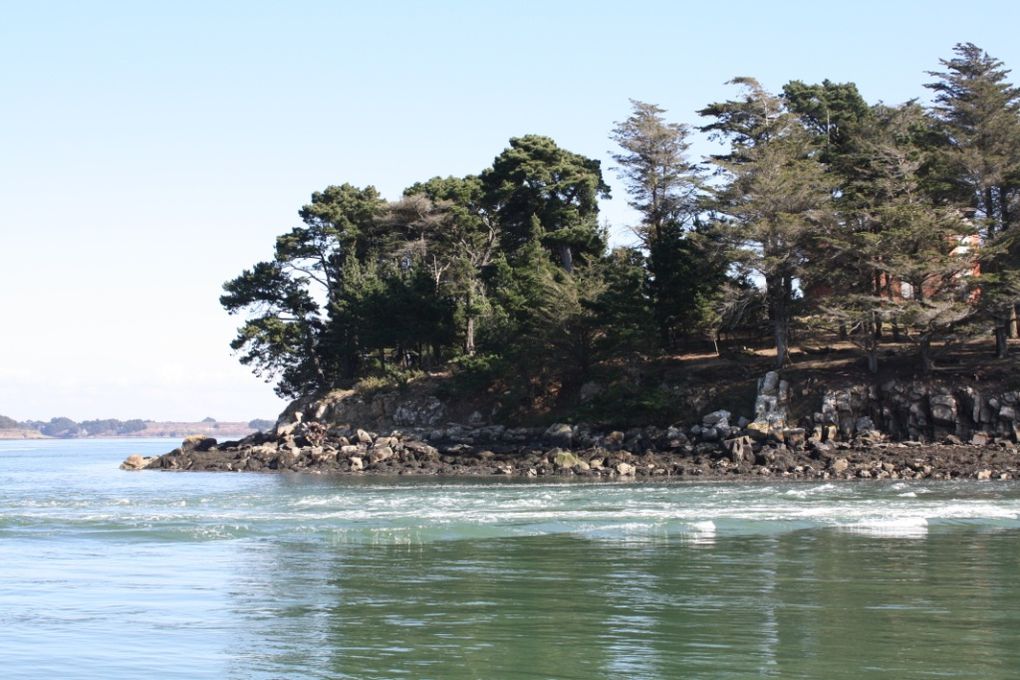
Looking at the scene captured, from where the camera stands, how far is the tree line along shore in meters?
42.7

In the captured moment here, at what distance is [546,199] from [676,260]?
1079 centimetres

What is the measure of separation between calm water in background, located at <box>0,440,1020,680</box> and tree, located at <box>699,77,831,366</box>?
17.6 metres

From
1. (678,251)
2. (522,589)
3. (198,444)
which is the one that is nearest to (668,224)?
(678,251)

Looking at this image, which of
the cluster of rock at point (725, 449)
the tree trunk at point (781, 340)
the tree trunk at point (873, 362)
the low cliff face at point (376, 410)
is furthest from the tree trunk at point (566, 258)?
the tree trunk at point (873, 362)

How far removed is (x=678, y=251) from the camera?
4797 cm

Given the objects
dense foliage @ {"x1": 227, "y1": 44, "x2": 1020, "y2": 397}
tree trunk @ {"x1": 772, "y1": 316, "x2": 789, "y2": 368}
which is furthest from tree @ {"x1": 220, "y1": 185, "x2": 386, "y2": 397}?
tree trunk @ {"x1": 772, "y1": 316, "x2": 789, "y2": 368}

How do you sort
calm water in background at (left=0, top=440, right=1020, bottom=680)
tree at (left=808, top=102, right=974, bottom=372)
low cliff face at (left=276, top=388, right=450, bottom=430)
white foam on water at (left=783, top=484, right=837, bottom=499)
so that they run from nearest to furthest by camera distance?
1. calm water in background at (left=0, top=440, right=1020, bottom=680)
2. white foam on water at (left=783, top=484, right=837, bottom=499)
3. tree at (left=808, top=102, right=974, bottom=372)
4. low cliff face at (left=276, top=388, right=450, bottom=430)

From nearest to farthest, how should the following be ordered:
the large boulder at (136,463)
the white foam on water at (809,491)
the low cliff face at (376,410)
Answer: the white foam on water at (809,491) < the large boulder at (136,463) < the low cliff face at (376,410)

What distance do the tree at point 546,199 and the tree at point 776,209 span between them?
31.7 ft

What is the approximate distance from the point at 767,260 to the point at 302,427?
23777mm

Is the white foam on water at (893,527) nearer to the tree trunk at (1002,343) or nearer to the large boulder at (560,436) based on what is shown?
the large boulder at (560,436)

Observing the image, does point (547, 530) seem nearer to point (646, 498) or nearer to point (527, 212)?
point (646, 498)

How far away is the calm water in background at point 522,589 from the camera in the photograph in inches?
426

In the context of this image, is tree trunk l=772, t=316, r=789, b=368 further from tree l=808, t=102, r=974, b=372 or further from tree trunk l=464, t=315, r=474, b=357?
tree trunk l=464, t=315, r=474, b=357
